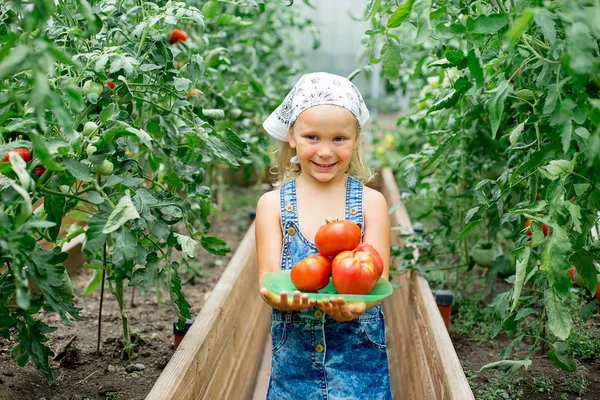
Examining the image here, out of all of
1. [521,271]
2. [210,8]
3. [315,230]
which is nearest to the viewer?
[521,271]

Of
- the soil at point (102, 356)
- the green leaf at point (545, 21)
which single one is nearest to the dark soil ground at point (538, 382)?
the soil at point (102, 356)

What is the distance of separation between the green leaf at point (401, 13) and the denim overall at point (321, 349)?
1.74ft

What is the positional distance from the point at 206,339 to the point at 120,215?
692 mm

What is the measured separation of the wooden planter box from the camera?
5.81ft

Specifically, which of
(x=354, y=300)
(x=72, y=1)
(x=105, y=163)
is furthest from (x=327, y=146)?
(x=72, y=1)

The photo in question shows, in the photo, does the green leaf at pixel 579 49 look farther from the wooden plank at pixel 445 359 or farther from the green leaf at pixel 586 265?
the wooden plank at pixel 445 359

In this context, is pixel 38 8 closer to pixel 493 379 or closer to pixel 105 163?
pixel 105 163

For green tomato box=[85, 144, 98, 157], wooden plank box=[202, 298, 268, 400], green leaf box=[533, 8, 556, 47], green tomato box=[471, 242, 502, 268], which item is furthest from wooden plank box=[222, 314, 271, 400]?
green leaf box=[533, 8, 556, 47]

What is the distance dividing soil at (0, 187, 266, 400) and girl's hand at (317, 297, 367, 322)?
2.05 feet

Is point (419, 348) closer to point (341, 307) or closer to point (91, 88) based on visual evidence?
point (341, 307)

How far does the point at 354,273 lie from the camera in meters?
1.58

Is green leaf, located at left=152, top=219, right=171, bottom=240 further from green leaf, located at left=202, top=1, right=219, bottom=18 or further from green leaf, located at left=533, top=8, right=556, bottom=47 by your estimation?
green leaf, located at left=533, top=8, right=556, bottom=47

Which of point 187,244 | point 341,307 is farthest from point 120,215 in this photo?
point 341,307

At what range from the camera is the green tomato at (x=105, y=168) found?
5.18 feet
